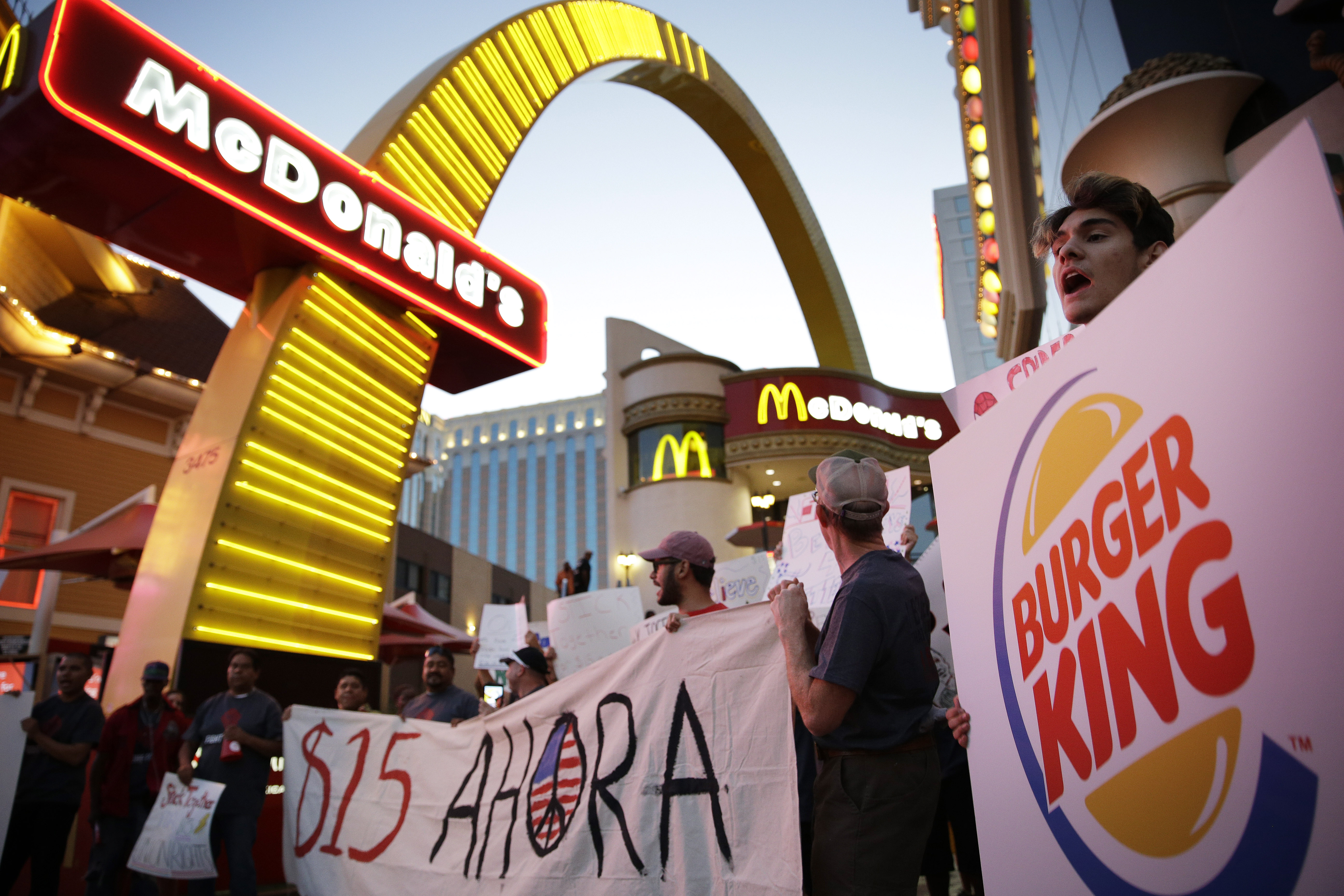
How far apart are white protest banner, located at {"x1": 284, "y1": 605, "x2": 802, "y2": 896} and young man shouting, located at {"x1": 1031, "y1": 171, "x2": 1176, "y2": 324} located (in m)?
1.68

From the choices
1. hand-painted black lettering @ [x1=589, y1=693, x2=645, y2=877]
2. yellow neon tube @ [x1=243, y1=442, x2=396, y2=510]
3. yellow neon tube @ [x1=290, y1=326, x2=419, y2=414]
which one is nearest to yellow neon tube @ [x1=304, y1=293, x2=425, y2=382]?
yellow neon tube @ [x1=290, y1=326, x2=419, y2=414]

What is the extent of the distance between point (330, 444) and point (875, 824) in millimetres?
7572

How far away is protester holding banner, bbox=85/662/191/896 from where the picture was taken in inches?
217

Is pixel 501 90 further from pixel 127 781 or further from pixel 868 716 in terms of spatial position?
pixel 868 716

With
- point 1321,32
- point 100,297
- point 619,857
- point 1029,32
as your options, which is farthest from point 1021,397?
point 100,297

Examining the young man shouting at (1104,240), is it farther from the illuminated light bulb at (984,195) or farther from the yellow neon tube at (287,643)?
the illuminated light bulb at (984,195)

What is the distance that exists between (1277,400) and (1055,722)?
Answer: 857 millimetres

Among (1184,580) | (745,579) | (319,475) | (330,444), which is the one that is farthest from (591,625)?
(1184,580)

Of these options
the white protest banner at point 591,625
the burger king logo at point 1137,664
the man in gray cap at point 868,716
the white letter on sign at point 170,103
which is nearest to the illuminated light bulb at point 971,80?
the white protest banner at point 591,625

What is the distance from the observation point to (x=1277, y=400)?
108 cm

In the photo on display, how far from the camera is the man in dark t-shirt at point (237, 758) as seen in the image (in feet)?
16.9

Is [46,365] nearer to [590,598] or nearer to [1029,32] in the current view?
[590,598]

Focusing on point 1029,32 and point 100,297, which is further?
point 100,297

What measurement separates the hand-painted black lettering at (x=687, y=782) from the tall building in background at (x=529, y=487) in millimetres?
117576
